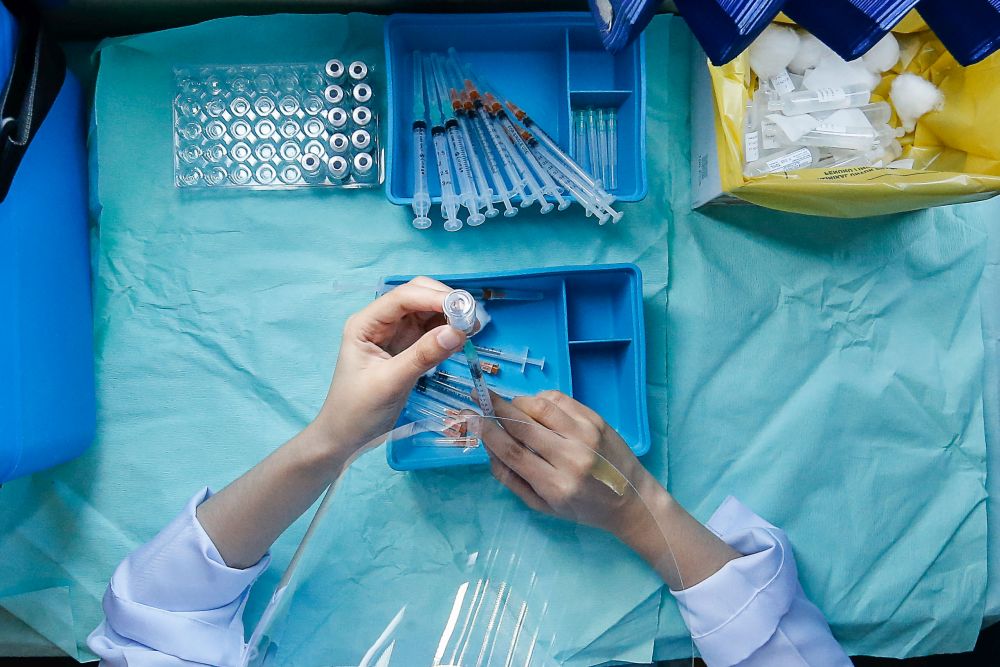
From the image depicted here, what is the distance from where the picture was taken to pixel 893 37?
1120 mm

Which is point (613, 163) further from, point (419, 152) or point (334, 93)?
point (334, 93)

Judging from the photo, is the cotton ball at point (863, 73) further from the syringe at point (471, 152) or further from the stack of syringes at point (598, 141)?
the syringe at point (471, 152)

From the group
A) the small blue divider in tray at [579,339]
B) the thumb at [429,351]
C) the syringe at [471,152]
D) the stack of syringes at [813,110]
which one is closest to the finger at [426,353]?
the thumb at [429,351]

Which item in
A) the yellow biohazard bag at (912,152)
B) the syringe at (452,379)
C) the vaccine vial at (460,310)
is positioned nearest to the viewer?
the vaccine vial at (460,310)

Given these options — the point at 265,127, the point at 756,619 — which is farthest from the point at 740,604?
the point at 265,127

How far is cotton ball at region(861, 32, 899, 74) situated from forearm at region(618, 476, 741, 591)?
0.72 metres

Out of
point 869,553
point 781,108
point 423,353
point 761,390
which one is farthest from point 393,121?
point 869,553

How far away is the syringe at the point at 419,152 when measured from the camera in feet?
3.64

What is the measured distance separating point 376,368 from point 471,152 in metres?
0.45

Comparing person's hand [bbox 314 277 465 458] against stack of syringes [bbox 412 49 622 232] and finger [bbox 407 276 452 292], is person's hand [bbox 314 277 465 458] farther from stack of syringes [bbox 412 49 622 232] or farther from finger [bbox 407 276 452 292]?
stack of syringes [bbox 412 49 622 232]

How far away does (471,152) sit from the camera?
117 centimetres

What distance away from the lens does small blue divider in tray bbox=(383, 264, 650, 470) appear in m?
1.11

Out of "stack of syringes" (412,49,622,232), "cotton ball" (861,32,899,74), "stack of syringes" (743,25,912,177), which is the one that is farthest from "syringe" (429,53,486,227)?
"cotton ball" (861,32,899,74)

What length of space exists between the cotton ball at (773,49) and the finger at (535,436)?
634mm
